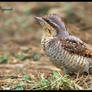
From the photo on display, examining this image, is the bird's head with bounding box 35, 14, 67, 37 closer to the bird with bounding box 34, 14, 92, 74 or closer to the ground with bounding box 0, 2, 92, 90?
the bird with bounding box 34, 14, 92, 74

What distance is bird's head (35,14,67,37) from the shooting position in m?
6.05

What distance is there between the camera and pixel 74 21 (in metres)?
11.0

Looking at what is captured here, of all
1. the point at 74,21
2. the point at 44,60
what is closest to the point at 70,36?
the point at 44,60

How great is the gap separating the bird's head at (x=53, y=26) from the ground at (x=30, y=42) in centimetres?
50

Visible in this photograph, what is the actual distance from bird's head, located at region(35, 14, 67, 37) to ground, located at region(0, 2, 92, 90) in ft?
1.65

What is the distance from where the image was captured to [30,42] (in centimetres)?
987

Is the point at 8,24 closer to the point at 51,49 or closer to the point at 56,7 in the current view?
the point at 56,7

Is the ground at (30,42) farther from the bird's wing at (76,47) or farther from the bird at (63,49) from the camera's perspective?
the bird's wing at (76,47)

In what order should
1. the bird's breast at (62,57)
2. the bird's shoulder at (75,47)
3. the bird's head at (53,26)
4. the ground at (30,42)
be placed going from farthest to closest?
the bird's head at (53,26) < the bird's shoulder at (75,47) < the bird's breast at (62,57) < the ground at (30,42)

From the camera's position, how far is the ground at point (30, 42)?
533 cm

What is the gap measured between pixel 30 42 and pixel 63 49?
4.08m

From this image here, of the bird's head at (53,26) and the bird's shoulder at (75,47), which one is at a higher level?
the bird's head at (53,26)

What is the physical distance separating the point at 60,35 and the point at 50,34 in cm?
16

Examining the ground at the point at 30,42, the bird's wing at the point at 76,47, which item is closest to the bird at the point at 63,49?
the bird's wing at the point at 76,47
